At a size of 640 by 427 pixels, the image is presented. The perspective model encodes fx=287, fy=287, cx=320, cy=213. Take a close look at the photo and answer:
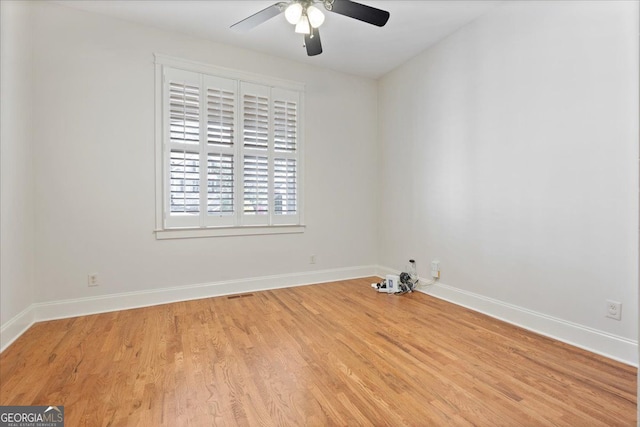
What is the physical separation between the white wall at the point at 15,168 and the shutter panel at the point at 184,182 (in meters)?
1.16

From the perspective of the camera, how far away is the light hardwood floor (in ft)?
4.83

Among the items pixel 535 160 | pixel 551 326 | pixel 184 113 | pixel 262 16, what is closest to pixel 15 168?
pixel 184 113

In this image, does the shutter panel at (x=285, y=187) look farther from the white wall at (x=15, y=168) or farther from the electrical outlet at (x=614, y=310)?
the electrical outlet at (x=614, y=310)

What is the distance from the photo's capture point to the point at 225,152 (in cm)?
345

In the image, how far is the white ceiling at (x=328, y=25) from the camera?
2773 mm

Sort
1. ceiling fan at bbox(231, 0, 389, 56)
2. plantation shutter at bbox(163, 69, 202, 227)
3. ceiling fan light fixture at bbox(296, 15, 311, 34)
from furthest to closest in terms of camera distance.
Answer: plantation shutter at bbox(163, 69, 202, 227)
ceiling fan light fixture at bbox(296, 15, 311, 34)
ceiling fan at bbox(231, 0, 389, 56)

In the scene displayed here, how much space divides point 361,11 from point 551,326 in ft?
9.60

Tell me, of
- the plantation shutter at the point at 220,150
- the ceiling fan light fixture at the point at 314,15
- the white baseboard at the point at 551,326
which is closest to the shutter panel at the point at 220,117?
the plantation shutter at the point at 220,150

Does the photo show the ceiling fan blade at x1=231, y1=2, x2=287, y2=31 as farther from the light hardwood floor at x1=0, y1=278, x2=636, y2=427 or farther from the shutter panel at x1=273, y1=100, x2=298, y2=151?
the light hardwood floor at x1=0, y1=278, x2=636, y2=427

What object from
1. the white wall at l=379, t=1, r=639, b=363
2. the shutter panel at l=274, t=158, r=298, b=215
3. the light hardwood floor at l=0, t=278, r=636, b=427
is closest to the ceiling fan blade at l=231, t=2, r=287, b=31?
the shutter panel at l=274, t=158, r=298, b=215

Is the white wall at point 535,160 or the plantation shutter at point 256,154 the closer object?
the white wall at point 535,160

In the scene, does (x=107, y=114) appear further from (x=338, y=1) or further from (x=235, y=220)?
(x=338, y=1)

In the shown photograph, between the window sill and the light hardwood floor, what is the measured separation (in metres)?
0.86

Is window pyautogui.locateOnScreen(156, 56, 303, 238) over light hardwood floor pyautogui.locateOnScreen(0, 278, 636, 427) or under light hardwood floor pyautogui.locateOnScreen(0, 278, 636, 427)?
over
